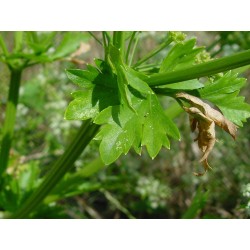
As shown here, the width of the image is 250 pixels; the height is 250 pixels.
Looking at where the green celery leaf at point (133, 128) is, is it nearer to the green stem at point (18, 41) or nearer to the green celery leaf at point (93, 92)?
the green celery leaf at point (93, 92)

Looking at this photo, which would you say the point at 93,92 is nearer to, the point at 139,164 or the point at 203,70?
the point at 203,70

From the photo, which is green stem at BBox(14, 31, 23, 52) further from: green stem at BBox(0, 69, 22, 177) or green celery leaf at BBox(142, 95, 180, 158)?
green celery leaf at BBox(142, 95, 180, 158)

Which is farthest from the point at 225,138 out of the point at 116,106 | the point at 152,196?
the point at 116,106

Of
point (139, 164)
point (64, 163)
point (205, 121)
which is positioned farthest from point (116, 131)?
point (139, 164)

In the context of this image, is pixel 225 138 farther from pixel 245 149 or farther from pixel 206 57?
pixel 206 57

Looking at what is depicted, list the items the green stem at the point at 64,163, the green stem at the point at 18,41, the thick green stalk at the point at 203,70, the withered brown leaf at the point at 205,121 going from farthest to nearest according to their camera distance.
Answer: the green stem at the point at 18,41 → the green stem at the point at 64,163 → the withered brown leaf at the point at 205,121 → the thick green stalk at the point at 203,70

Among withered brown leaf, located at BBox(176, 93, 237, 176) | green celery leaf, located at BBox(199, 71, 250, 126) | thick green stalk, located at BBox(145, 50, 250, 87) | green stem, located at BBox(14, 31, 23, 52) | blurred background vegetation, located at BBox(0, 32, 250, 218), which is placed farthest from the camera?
blurred background vegetation, located at BBox(0, 32, 250, 218)

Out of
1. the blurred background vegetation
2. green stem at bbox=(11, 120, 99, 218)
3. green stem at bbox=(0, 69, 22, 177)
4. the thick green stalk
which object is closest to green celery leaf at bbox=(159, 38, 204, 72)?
the thick green stalk

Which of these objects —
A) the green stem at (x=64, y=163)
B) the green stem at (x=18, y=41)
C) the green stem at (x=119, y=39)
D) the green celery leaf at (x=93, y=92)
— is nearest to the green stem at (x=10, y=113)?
the green stem at (x=18, y=41)
